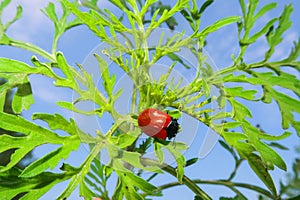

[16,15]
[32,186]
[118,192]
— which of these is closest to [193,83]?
[118,192]

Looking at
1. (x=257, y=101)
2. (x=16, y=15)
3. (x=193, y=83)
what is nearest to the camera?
(x=193, y=83)

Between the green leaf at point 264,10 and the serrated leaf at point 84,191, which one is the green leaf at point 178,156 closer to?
the serrated leaf at point 84,191

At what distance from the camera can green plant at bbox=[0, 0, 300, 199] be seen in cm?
104

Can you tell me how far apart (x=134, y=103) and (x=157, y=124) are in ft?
0.32

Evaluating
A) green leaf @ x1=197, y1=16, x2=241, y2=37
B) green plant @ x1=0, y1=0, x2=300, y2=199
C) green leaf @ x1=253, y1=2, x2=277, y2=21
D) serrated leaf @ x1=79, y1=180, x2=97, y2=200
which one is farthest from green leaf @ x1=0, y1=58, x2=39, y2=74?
green leaf @ x1=253, y1=2, x2=277, y2=21

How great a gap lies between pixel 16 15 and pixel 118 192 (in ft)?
2.69

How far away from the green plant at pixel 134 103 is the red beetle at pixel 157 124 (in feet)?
0.09

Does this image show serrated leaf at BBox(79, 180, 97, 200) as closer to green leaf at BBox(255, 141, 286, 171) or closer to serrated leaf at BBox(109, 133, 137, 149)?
serrated leaf at BBox(109, 133, 137, 149)

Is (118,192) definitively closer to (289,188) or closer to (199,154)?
(199,154)

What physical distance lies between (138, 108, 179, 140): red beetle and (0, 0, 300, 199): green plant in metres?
0.03

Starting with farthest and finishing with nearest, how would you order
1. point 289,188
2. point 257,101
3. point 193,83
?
point 289,188
point 257,101
point 193,83

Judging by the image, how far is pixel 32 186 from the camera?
108 cm

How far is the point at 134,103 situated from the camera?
1.12m

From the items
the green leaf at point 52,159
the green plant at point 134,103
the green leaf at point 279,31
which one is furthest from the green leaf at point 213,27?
the green leaf at point 52,159
